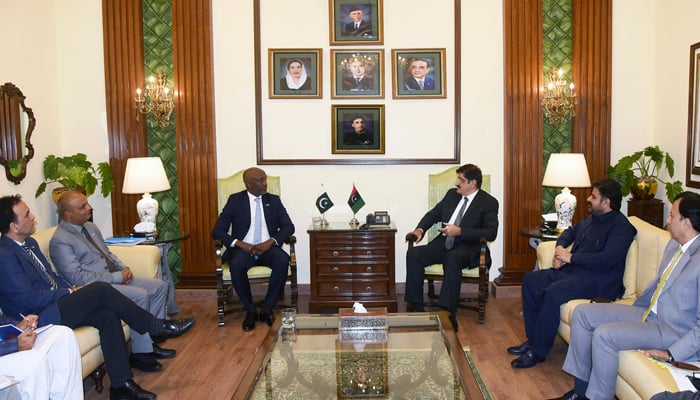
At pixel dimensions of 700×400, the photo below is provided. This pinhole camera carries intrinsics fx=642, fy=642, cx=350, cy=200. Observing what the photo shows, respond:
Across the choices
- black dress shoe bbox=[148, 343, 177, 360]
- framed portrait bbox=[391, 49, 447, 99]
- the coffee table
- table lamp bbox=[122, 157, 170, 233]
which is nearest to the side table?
table lamp bbox=[122, 157, 170, 233]

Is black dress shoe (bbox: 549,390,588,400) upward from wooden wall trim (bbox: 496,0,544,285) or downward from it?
downward

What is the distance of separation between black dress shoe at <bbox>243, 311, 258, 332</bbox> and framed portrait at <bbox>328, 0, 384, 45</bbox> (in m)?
2.76

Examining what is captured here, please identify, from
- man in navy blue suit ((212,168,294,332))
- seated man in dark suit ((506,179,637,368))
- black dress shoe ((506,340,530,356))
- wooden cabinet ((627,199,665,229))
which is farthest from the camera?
wooden cabinet ((627,199,665,229))

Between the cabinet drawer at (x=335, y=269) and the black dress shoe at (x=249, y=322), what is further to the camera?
the cabinet drawer at (x=335, y=269)

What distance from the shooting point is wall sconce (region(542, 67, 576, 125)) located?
6301 millimetres

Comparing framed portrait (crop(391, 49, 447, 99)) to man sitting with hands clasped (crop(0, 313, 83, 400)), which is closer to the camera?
man sitting with hands clasped (crop(0, 313, 83, 400))

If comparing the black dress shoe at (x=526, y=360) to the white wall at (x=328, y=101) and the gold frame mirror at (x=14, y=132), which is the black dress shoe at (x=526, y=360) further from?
the gold frame mirror at (x=14, y=132)

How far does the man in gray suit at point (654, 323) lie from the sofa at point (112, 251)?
9.65 ft

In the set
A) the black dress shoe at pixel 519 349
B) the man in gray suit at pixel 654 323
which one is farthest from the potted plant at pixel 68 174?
the man in gray suit at pixel 654 323

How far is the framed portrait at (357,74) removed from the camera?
252 inches

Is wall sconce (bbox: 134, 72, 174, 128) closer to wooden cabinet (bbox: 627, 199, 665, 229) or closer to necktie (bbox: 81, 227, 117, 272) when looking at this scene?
necktie (bbox: 81, 227, 117, 272)

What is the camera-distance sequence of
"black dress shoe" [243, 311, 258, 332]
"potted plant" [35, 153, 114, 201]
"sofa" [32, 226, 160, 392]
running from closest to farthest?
"sofa" [32, 226, 160, 392] < "black dress shoe" [243, 311, 258, 332] < "potted plant" [35, 153, 114, 201]

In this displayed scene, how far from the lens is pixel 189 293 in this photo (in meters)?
6.57

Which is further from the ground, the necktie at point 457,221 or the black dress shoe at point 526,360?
the necktie at point 457,221
